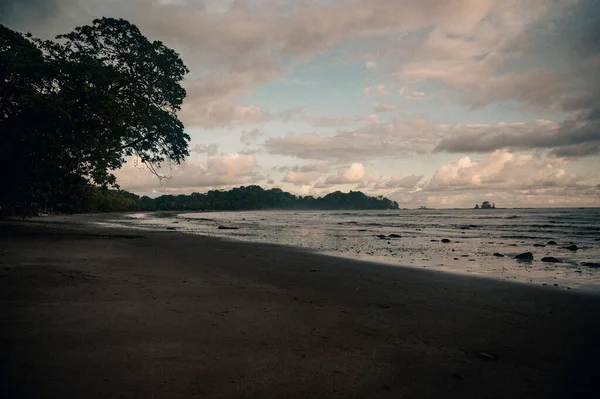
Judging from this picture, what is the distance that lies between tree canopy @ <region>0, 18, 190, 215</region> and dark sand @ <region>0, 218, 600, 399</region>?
9.49 meters

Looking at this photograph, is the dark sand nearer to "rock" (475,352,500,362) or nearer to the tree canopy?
"rock" (475,352,500,362)

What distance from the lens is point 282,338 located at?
15.0ft

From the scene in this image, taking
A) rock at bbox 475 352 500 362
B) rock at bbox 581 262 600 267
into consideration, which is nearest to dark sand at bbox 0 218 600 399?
rock at bbox 475 352 500 362

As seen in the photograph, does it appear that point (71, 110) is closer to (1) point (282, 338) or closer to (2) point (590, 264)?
(1) point (282, 338)

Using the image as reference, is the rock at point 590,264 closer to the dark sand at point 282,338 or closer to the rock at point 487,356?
the dark sand at point 282,338

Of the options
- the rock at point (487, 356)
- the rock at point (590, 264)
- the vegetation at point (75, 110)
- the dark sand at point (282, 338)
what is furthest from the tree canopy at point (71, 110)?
the rock at point (590, 264)

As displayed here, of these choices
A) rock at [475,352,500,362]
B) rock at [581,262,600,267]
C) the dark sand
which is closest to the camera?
the dark sand

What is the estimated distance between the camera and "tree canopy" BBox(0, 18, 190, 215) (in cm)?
1501

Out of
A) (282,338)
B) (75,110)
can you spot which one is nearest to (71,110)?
(75,110)

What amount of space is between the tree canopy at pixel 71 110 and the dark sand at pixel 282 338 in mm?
9488

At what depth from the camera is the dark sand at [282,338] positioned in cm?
328

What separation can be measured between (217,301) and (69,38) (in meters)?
22.5

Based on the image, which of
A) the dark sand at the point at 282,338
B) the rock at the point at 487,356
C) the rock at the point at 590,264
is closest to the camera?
the dark sand at the point at 282,338

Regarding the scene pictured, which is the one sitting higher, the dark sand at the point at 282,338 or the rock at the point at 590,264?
the dark sand at the point at 282,338
